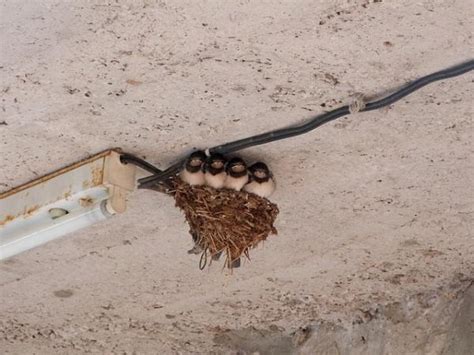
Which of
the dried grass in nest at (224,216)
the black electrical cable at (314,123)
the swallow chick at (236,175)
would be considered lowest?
the dried grass in nest at (224,216)

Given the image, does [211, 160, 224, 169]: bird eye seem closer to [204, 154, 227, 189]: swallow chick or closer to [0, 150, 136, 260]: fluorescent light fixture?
[204, 154, 227, 189]: swallow chick

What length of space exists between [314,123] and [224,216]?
239 millimetres

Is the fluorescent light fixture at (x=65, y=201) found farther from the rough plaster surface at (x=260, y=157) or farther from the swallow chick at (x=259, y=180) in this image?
the swallow chick at (x=259, y=180)

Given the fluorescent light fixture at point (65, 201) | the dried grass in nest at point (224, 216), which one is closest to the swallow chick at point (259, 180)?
the dried grass in nest at point (224, 216)

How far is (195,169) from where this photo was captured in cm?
177

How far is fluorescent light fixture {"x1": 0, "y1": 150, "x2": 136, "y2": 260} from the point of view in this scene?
181 cm

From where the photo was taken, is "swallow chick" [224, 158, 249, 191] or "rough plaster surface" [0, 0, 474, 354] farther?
"swallow chick" [224, 158, 249, 191]

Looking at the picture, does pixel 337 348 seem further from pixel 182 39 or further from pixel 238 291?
pixel 182 39

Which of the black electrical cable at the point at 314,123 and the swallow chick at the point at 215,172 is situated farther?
the swallow chick at the point at 215,172

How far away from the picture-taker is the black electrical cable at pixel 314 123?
5.13 feet

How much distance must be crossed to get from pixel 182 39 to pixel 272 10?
0.50ft

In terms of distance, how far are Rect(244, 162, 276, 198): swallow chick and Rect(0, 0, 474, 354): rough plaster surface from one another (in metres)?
0.03

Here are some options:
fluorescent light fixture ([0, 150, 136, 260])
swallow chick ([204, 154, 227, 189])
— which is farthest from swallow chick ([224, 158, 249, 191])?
fluorescent light fixture ([0, 150, 136, 260])

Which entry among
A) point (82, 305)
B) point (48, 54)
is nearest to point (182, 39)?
point (48, 54)
